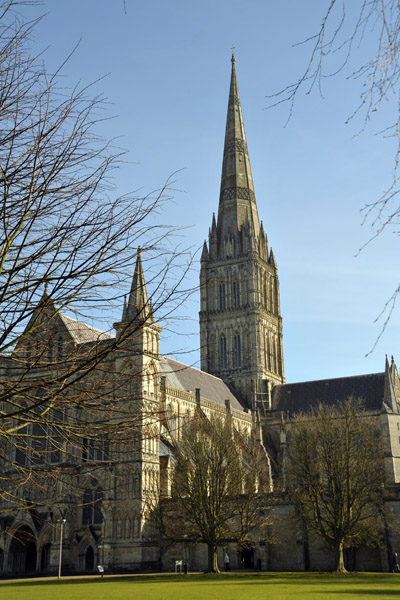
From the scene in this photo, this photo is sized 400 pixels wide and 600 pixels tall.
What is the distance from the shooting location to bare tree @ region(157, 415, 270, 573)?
39031 millimetres

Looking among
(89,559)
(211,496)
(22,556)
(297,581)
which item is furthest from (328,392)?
(297,581)

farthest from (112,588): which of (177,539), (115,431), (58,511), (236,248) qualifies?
(236,248)

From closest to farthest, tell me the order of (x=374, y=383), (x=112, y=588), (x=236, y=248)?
(x=112, y=588)
(x=374, y=383)
(x=236, y=248)

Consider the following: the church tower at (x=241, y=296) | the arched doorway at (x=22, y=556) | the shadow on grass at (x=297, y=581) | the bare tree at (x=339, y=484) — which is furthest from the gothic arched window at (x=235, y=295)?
the shadow on grass at (x=297, y=581)

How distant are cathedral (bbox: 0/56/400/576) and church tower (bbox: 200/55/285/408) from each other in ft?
0.44

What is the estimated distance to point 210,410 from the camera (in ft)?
201

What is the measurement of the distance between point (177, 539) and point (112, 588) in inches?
449

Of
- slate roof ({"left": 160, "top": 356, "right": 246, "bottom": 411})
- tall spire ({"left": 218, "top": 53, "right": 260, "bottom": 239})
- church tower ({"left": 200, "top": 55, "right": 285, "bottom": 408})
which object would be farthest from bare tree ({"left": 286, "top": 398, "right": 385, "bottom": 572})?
tall spire ({"left": 218, "top": 53, "right": 260, "bottom": 239})

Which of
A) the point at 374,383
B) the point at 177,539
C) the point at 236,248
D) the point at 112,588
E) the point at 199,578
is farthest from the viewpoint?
the point at 236,248

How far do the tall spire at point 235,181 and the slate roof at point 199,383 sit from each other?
21.8 m

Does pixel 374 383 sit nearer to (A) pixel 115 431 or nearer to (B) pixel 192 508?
(B) pixel 192 508

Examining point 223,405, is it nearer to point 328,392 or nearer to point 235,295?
point 328,392

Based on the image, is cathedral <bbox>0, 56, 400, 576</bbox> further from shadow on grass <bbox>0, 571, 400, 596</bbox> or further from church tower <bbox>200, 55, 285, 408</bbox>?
shadow on grass <bbox>0, 571, 400, 596</bbox>

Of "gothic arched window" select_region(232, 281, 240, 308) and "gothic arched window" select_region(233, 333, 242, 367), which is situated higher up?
"gothic arched window" select_region(232, 281, 240, 308)
